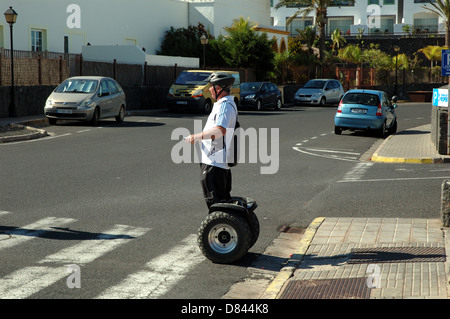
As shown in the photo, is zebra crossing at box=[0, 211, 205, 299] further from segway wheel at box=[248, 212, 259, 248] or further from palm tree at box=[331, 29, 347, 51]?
palm tree at box=[331, 29, 347, 51]

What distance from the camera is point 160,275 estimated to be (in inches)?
270

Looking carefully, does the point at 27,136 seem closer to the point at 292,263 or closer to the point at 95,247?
the point at 95,247

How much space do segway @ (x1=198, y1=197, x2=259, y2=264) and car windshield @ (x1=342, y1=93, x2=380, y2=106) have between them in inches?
650

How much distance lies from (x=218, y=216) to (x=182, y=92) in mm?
25203

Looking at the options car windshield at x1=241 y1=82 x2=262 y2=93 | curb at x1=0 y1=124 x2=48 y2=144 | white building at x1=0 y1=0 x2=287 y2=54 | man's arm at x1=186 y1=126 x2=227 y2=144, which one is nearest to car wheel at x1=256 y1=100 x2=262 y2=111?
car windshield at x1=241 y1=82 x2=262 y2=93

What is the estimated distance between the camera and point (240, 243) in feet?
24.1

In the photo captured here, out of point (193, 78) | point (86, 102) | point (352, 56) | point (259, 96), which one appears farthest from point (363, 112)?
point (352, 56)

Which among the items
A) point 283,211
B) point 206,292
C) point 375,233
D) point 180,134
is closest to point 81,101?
point 180,134

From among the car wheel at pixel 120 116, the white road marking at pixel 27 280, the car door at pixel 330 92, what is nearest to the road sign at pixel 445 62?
the white road marking at pixel 27 280

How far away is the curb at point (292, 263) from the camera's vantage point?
251 inches

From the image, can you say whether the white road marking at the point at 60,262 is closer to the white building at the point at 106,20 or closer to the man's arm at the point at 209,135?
the man's arm at the point at 209,135

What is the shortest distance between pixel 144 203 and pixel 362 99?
14.2 metres

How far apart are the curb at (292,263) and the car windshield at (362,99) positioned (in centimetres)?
1431

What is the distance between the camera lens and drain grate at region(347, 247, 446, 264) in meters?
7.17
